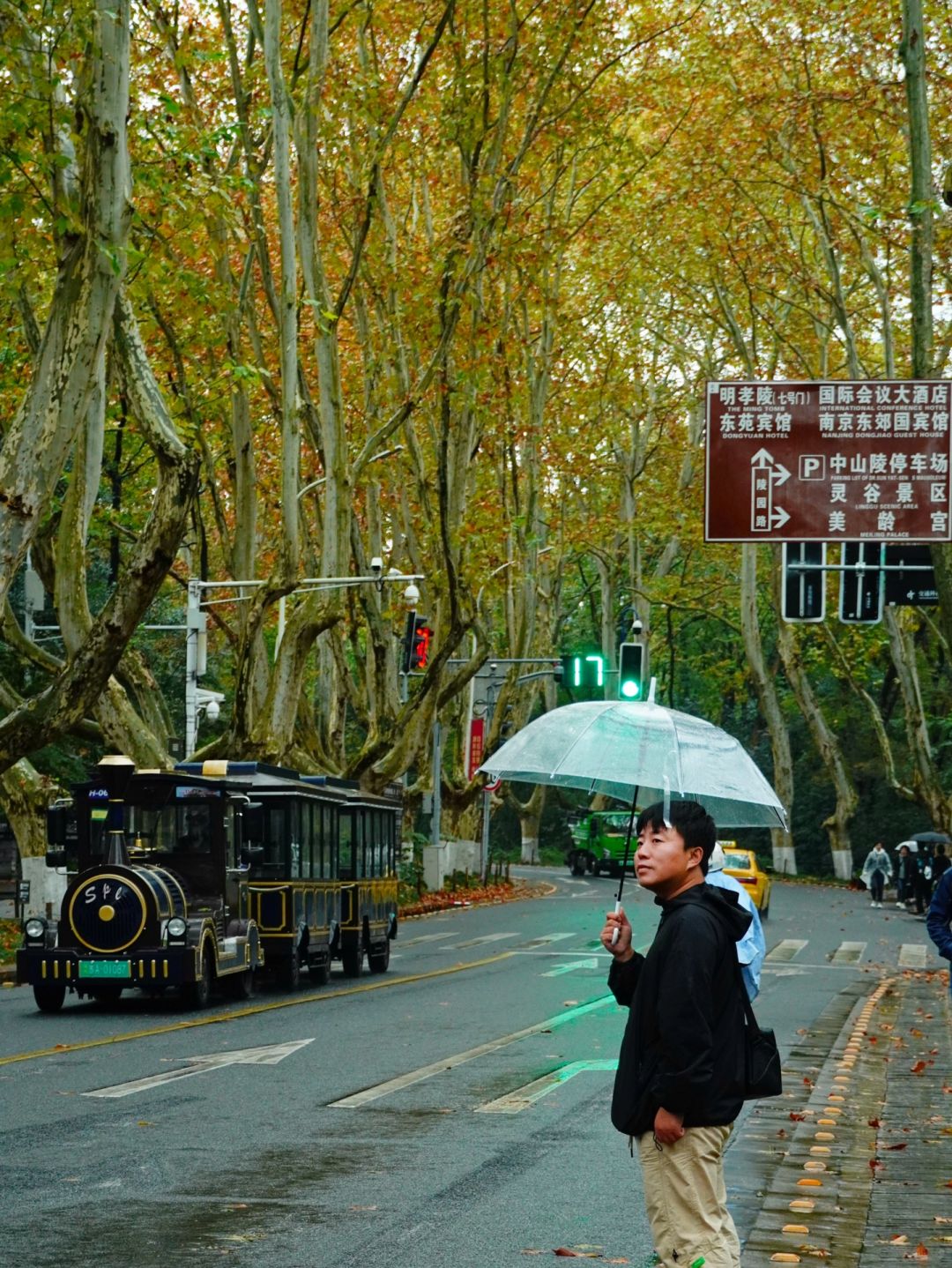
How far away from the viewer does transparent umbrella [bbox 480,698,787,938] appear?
7758 millimetres

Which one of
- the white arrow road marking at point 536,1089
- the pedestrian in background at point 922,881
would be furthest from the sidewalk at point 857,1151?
the pedestrian in background at point 922,881

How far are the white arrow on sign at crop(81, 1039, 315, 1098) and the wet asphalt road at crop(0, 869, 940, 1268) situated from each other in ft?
0.21

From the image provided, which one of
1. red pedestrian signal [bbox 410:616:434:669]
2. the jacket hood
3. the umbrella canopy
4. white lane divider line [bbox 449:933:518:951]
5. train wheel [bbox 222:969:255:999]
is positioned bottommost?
white lane divider line [bbox 449:933:518:951]

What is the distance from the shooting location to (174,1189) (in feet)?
29.8

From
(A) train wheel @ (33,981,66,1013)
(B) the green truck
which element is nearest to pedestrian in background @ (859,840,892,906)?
(B) the green truck

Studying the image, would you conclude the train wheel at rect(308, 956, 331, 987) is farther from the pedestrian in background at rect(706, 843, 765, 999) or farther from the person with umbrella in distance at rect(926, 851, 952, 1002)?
the pedestrian in background at rect(706, 843, 765, 999)

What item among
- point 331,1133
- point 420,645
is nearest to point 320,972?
point 331,1133

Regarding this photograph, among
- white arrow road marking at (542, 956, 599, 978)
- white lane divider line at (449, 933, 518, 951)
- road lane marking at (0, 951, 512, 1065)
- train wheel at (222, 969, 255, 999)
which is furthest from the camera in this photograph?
white lane divider line at (449, 933, 518, 951)

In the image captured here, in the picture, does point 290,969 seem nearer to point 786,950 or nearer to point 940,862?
point 786,950

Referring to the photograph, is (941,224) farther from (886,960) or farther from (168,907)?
(168,907)

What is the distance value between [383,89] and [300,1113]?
879 inches

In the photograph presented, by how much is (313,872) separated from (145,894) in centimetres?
460

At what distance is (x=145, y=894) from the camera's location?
19062mm

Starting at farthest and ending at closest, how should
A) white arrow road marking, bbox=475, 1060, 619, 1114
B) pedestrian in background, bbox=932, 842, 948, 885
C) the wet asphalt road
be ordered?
1. pedestrian in background, bbox=932, 842, 948, 885
2. white arrow road marking, bbox=475, 1060, 619, 1114
3. the wet asphalt road
